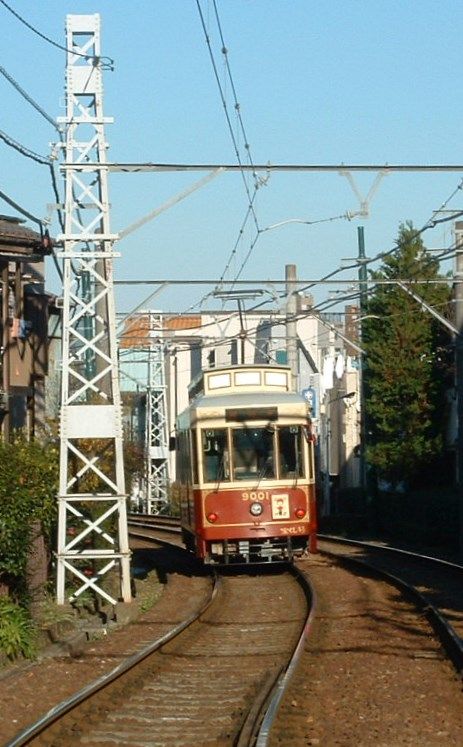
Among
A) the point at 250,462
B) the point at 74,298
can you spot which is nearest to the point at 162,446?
the point at 250,462

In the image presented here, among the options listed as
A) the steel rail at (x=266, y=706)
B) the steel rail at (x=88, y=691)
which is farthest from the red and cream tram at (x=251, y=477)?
the steel rail at (x=266, y=706)

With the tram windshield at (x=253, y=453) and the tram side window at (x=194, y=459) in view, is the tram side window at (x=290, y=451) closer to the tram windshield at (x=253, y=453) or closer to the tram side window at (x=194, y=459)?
the tram windshield at (x=253, y=453)

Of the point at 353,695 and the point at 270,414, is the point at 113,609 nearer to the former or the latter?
the point at 270,414

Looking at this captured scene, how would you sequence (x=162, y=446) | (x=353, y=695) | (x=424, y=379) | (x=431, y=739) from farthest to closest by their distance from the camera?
1. (x=162, y=446)
2. (x=424, y=379)
3. (x=353, y=695)
4. (x=431, y=739)

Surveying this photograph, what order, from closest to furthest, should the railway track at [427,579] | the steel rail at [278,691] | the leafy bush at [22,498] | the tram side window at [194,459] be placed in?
the steel rail at [278,691] → the railway track at [427,579] → the leafy bush at [22,498] → the tram side window at [194,459]

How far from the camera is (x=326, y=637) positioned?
14.4 meters

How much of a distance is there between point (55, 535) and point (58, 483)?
988 mm

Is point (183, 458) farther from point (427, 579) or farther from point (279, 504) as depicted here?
point (427, 579)

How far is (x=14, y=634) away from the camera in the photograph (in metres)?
12.7

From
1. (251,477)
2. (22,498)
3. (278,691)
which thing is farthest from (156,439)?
(278,691)

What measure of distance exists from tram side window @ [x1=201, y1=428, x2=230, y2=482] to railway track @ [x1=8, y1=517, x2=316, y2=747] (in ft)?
15.6

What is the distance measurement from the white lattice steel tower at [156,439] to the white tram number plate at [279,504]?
32915mm

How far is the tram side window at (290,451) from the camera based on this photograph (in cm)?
2211

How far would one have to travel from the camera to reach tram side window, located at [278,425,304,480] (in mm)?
22109
